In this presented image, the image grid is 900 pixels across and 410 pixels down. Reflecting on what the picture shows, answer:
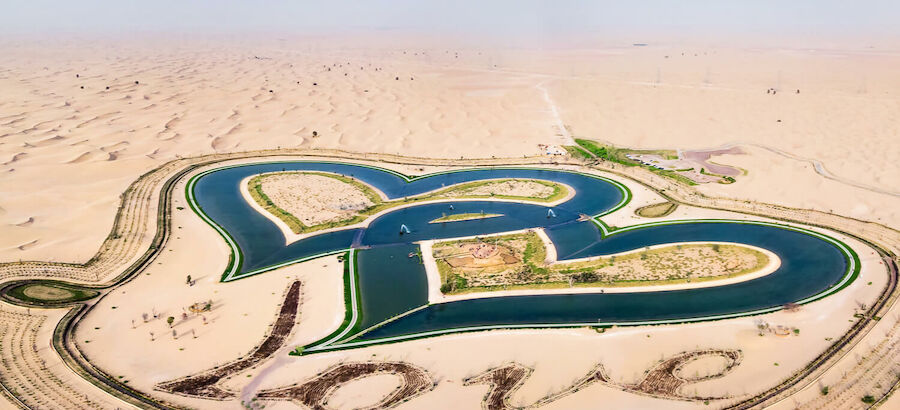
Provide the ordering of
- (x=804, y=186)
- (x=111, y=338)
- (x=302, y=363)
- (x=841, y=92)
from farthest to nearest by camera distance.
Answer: (x=841, y=92) → (x=804, y=186) → (x=111, y=338) → (x=302, y=363)

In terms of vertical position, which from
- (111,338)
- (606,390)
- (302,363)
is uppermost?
(111,338)

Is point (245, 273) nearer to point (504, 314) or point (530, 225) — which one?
point (504, 314)

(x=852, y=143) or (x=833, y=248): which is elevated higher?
(x=852, y=143)

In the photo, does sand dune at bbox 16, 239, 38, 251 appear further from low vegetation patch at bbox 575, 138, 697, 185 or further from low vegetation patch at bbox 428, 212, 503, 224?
low vegetation patch at bbox 575, 138, 697, 185

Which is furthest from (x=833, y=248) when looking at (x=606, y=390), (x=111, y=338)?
(x=111, y=338)

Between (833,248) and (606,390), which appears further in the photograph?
(833,248)

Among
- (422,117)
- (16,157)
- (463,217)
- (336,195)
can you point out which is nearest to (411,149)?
(422,117)

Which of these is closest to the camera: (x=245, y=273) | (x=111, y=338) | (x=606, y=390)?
(x=606, y=390)

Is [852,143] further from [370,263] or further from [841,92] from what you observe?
[370,263]
